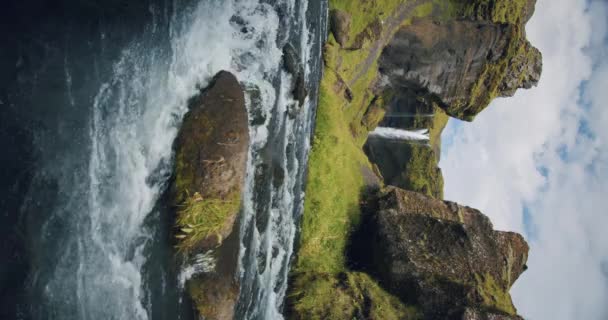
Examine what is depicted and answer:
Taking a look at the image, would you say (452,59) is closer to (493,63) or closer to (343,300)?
(493,63)

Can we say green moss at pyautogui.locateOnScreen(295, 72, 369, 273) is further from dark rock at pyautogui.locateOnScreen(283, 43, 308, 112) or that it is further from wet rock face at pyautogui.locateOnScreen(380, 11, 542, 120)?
wet rock face at pyautogui.locateOnScreen(380, 11, 542, 120)

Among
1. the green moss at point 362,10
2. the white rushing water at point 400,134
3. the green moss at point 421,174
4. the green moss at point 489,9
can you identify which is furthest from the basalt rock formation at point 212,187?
the green moss at point 489,9

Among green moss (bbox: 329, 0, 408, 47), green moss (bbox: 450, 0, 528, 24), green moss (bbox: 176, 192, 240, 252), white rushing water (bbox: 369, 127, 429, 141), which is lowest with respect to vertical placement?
green moss (bbox: 176, 192, 240, 252)

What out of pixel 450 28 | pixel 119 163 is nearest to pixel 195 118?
pixel 119 163

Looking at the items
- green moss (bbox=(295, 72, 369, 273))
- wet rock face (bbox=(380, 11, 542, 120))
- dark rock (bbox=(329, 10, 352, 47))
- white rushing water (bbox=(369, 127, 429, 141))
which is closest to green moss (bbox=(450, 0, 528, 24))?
wet rock face (bbox=(380, 11, 542, 120))

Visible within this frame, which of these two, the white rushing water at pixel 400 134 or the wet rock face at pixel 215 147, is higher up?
the white rushing water at pixel 400 134

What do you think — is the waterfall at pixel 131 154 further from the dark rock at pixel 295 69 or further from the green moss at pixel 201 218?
the dark rock at pixel 295 69

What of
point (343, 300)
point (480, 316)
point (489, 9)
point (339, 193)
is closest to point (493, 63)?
point (489, 9)
